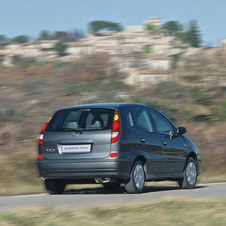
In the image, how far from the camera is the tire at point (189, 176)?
12674 millimetres

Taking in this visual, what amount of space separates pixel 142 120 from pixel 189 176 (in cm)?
215

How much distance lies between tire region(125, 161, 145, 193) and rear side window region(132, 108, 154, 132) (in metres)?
0.68

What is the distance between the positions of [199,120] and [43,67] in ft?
27.1

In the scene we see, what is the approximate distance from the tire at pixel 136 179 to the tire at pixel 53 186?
1.41 metres

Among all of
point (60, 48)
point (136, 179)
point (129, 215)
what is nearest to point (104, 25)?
point (60, 48)

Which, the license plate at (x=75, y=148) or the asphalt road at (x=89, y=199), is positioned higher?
the license plate at (x=75, y=148)

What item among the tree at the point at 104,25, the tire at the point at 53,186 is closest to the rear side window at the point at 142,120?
the tire at the point at 53,186

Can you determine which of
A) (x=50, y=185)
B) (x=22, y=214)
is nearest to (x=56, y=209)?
Result: (x=22, y=214)

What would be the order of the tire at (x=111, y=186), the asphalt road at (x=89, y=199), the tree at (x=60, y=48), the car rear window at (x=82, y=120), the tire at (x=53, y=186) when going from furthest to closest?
the tree at (x=60, y=48)
the tire at (x=111, y=186)
the tire at (x=53, y=186)
the car rear window at (x=82, y=120)
the asphalt road at (x=89, y=199)

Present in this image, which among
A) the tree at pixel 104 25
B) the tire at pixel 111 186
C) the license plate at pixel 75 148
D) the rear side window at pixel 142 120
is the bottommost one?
the tree at pixel 104 25

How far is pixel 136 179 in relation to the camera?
10922mm

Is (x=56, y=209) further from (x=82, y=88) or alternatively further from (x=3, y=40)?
(x=3, y=40)

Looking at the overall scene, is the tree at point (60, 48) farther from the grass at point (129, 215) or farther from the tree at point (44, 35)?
the grass at point (129, 215)

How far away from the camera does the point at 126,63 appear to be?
32031 millimetres
